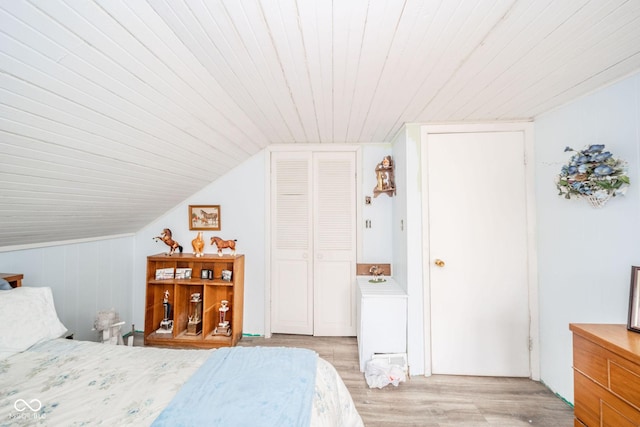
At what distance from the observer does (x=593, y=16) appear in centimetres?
105

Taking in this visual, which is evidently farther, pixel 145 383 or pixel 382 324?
pixel 382 324

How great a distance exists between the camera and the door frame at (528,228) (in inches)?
84.5

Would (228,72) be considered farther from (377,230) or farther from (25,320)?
(377,230)

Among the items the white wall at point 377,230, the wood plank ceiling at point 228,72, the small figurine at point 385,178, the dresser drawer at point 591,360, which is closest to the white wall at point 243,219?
the wood plank ceiling at point 228,72

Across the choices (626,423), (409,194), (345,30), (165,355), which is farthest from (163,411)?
(409,194)

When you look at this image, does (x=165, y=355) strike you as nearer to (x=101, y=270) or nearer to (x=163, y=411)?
(x=163, y=411)

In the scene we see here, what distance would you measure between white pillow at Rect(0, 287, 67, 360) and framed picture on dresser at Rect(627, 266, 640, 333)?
3.28 metres

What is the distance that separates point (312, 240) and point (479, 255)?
1638 mm

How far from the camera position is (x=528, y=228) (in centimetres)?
217

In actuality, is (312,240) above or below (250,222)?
below

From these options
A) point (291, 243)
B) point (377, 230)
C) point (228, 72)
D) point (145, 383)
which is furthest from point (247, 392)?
point (377, 230)

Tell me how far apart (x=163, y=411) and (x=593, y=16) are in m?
2.37

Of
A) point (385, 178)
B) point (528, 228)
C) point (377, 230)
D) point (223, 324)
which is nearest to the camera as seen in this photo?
point (528, 228)

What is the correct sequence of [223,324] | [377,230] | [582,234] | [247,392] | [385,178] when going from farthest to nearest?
[377,230] → [223,324] → [385,178] → [582,234] → [247,392]
